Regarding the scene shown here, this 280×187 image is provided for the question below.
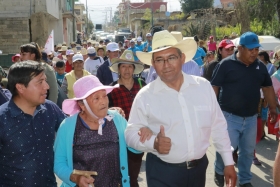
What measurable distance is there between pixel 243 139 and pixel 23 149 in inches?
129

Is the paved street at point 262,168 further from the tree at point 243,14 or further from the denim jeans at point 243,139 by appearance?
the tree at point 243,14

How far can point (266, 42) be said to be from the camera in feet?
42.3

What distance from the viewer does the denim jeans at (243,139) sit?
17.5 feet

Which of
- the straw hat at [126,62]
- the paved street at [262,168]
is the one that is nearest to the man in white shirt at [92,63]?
the paved street at [262,168]

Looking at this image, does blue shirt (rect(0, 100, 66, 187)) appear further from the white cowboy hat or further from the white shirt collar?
the white cowboy hat

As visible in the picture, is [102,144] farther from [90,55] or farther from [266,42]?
[266,42]

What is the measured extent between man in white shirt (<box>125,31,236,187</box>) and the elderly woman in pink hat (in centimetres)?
16

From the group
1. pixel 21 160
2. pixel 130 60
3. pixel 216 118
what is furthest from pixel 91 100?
pixel 130 60

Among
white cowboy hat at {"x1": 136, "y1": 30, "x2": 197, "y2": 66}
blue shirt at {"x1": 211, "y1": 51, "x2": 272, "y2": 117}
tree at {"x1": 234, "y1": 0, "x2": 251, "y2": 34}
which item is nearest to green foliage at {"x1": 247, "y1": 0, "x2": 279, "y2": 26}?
tree at {"x1": 234, "y1": 0, "x2": 251, "y2": 34}

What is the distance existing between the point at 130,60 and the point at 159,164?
260 centimetres

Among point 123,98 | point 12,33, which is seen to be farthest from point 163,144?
point 12,33

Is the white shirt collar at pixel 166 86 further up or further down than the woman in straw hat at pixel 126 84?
further up

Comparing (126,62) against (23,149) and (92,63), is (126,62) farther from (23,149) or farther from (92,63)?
(92,63)

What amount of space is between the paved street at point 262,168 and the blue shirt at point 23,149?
117 inches
